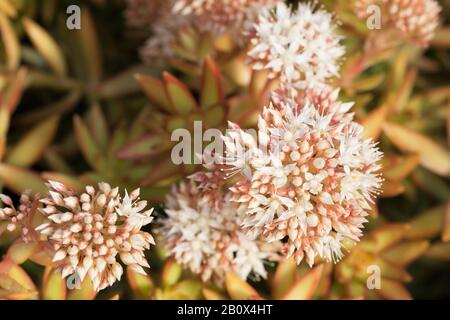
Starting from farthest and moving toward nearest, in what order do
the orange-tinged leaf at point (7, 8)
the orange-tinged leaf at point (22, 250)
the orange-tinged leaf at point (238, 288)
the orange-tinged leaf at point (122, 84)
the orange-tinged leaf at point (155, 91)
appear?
the orange-tinged leaf at point (122, 84) < the orange-tinged leaf at point (7, 8) < the orange-tinged leaf at point (155, 91) < the orange-tinged leaf at point (238, 288) < the orange-tinged leaf at point (22, 250)

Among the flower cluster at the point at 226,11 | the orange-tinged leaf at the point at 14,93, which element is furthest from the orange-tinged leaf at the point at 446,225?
the orange-tinged leaf at the point at 14,93

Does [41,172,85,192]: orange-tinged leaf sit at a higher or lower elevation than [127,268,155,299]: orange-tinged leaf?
higher

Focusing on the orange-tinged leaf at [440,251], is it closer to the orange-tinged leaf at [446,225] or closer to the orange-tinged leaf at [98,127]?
the orange-tinged leaf at [446,225]

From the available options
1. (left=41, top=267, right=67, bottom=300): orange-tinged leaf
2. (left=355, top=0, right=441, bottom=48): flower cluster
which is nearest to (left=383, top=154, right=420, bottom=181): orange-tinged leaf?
(left=355, top=0, right=441, bottom=48): flower cluster

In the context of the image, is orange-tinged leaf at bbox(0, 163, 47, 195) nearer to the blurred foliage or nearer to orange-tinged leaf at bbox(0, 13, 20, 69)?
the blurred foliage

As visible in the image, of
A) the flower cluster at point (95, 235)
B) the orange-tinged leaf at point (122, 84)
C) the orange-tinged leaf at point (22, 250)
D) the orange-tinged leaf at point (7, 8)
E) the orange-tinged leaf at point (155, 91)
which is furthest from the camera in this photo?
the orange-tinged leaf at point (122, 84)

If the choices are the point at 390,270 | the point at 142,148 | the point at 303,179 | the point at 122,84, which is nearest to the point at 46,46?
the point at 122,84

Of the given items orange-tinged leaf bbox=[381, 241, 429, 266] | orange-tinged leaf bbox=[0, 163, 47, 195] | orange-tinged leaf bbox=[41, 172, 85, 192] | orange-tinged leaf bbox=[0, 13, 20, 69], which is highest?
orange-tinged leaf bbox=[0, 13, 20, 69]

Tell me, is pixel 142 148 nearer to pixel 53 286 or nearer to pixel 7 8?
pixel 53 286
